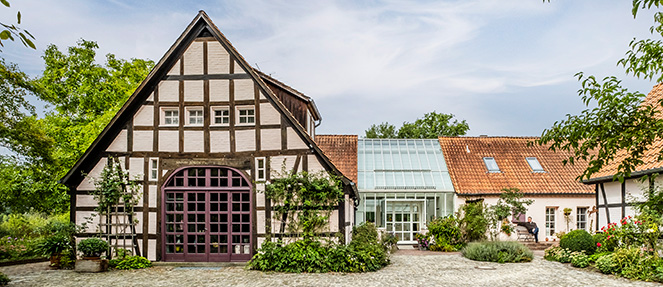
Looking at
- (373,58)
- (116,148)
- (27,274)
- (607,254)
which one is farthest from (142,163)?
(607,254)

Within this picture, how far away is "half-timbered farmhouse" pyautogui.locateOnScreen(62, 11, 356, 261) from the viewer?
14352 mm

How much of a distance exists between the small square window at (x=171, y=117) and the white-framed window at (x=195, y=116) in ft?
0.98

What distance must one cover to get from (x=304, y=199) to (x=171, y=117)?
14.6 ft

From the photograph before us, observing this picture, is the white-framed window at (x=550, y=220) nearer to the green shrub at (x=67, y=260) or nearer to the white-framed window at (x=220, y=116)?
the white-framed window at (x=220, y=116)

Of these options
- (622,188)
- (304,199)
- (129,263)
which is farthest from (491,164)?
(129,263)

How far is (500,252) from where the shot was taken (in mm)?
15961

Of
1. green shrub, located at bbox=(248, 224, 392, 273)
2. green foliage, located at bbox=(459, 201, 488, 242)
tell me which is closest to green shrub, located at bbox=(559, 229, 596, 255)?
green foliage, located at bbox=(459, 201, 488, 242)

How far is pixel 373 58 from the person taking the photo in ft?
49.1

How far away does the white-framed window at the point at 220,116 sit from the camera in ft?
48.6

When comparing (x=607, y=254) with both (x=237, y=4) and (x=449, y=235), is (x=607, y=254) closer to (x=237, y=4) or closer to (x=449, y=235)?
(x=449, y=235)

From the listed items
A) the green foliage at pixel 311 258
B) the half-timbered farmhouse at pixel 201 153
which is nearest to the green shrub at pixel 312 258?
the green foliage at pixel 311 258

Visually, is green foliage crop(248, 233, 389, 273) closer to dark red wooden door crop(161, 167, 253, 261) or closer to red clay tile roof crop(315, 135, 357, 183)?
dark red wooden door crop(161, 167, 253, 261)

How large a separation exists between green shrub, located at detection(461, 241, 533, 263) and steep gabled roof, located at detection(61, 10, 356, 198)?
5.60 meters

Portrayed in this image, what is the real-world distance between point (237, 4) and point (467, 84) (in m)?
11.3
